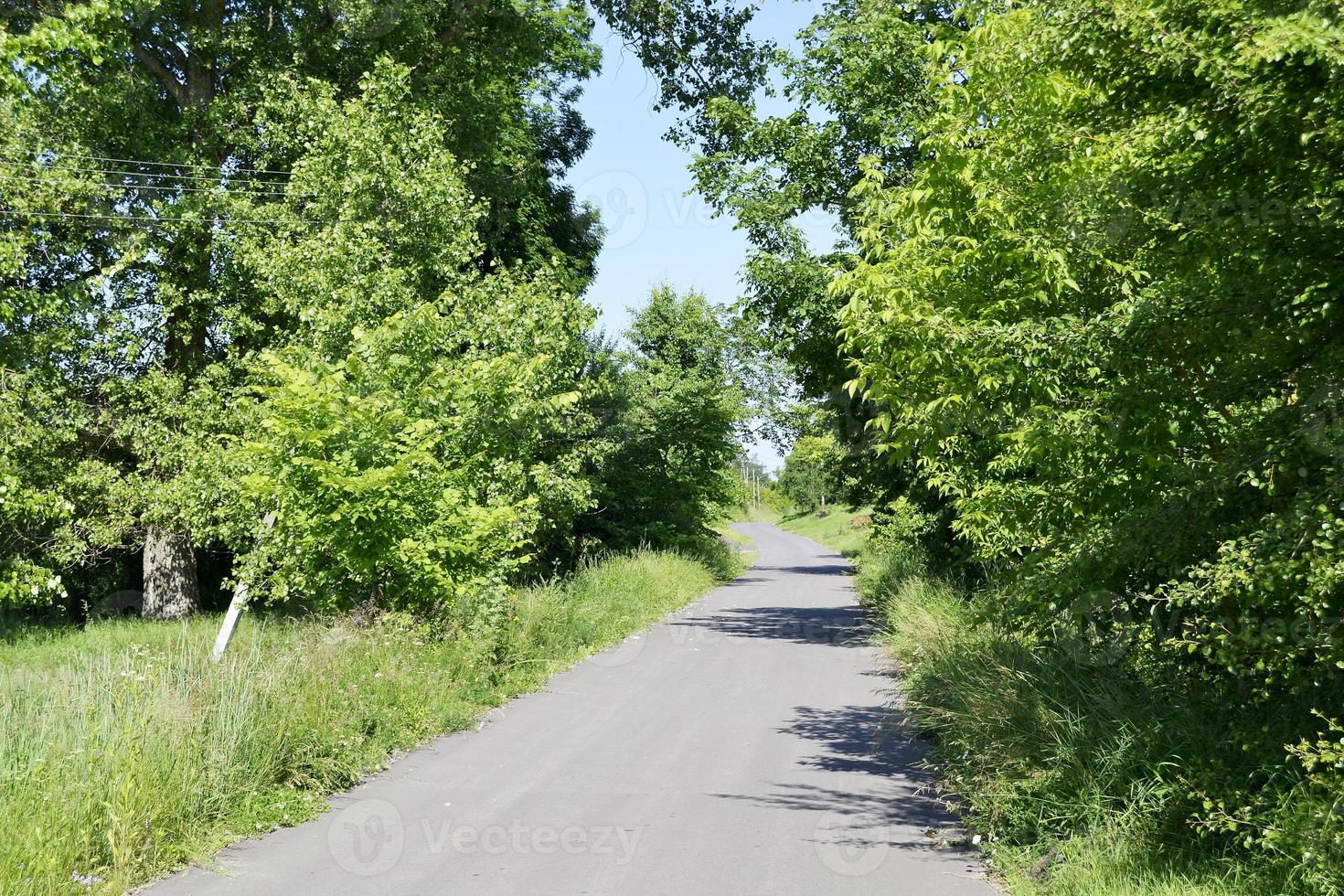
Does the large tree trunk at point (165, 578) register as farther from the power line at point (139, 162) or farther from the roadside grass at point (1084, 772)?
the roadside grass at point (1084, 772)

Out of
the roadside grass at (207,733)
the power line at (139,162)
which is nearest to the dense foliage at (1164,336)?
A: the roadside grass at (207,733)

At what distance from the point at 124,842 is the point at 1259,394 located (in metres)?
6.24

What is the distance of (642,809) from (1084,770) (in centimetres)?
284

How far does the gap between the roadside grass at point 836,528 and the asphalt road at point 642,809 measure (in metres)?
20.1

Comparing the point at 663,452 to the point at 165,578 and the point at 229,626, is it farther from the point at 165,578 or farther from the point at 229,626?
the point at 229,626

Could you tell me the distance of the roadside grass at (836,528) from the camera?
50.1 metres

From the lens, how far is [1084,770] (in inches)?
241

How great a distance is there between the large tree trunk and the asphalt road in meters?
11.1

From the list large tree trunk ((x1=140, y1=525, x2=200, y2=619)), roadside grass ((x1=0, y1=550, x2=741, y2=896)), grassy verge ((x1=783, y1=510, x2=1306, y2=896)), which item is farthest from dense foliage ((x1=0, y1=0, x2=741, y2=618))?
grassy verge ((x1=783, y1=510, x2=1306, y2=896))

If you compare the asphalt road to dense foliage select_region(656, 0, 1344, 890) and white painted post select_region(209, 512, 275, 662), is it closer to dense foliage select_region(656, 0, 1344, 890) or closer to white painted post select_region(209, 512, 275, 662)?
dense foliage select_region(656, 0, 1344, 890)

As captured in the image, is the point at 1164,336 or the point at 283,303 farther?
the point at 283,303

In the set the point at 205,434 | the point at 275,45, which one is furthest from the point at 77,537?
the point at 275,45

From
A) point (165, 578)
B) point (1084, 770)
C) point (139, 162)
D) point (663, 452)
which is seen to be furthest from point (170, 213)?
point (1084, 770)

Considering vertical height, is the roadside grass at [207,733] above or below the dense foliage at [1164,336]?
below
